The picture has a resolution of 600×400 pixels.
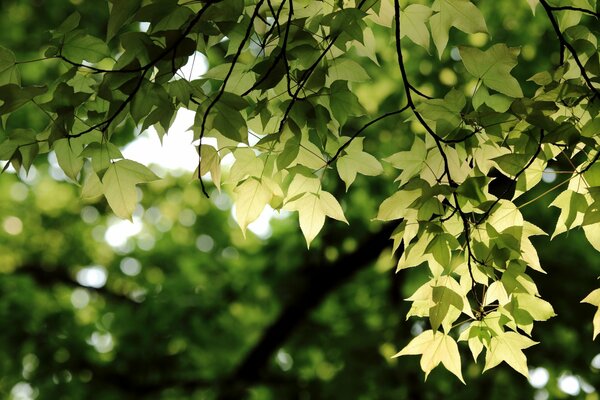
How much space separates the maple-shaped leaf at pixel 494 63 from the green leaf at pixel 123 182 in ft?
2.46

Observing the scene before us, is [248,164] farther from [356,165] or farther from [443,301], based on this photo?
[443,301]

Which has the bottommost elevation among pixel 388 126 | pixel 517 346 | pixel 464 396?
pixel 464 396

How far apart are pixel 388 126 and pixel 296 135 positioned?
496cm

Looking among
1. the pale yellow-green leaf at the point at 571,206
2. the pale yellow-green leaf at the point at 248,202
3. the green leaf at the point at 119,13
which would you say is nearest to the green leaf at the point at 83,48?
the green leaf at the point at 119,13

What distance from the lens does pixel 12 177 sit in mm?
8180

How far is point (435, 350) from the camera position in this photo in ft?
4.95

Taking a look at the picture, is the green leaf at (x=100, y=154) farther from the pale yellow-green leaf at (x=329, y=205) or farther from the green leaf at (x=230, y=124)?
the pale yellow-green leaf at (x=329, y=205)

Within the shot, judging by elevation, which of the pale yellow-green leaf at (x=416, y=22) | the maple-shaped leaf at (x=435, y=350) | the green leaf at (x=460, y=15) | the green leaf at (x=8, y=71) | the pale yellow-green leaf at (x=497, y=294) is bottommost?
the maple-shaped leaf at (x=435, y=350)

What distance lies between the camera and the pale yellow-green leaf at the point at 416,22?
5.15 feet

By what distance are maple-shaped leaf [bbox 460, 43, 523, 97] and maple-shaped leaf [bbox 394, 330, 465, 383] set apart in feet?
1.93

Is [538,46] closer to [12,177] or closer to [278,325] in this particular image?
[278,325]

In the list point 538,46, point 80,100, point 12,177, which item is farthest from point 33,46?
point 80,100

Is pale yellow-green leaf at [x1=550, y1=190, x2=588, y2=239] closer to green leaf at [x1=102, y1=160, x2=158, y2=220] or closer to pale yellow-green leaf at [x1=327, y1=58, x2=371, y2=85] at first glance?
pale yellow-green leaf at [x1=327, y1=58, x2=371, y2=85]

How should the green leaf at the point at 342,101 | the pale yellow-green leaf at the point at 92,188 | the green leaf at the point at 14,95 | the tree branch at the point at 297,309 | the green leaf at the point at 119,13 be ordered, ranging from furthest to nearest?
the tree branch at the point at 297,309 → the pale yellow-green leaf at the point at 92,188 → the green leaf at the point at 342,101 → the green leaf at the point at 14,95 → the green leaf at the point at 119,13
